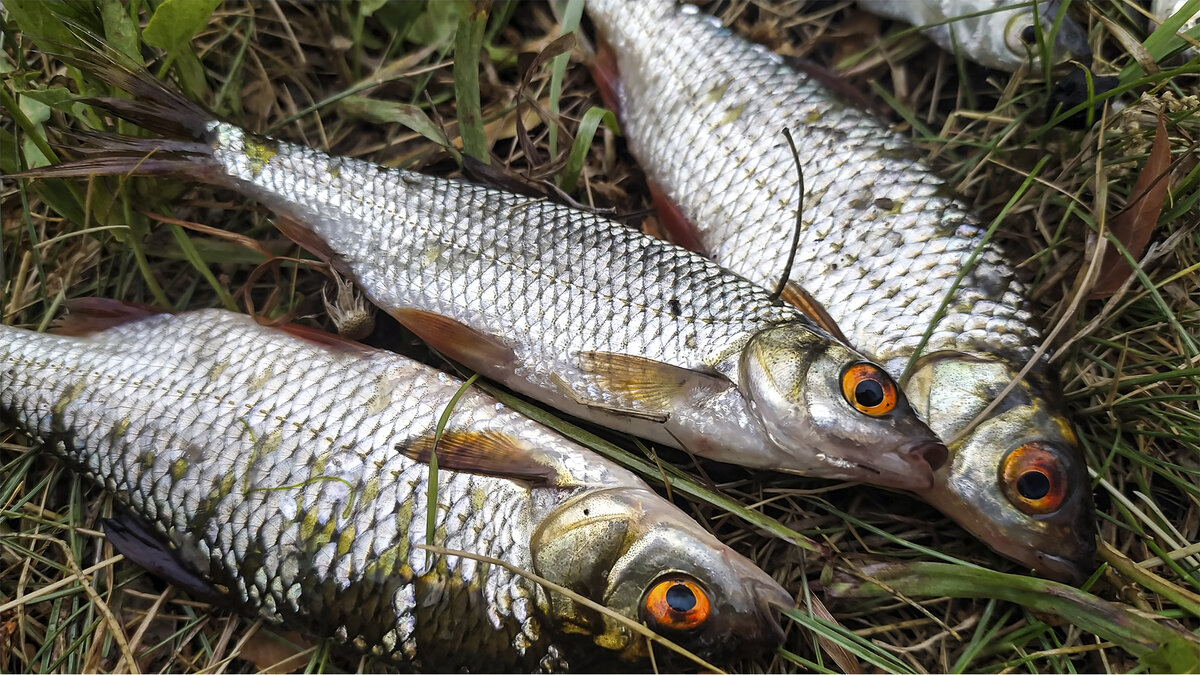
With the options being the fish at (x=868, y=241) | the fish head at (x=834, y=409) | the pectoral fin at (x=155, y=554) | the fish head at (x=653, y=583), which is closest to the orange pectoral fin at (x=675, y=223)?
the fish at (x=868, y=241)

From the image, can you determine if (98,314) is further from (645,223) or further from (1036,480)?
(1036,480)

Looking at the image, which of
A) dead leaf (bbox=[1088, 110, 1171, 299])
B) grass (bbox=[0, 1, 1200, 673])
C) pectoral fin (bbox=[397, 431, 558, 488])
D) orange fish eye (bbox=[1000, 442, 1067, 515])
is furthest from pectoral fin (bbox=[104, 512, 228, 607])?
dead leaf (bbox=[1088, 110, 1171, 299])

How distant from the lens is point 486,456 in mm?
1969

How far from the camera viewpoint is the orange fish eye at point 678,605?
1.78 m

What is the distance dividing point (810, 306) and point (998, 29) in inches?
52.0

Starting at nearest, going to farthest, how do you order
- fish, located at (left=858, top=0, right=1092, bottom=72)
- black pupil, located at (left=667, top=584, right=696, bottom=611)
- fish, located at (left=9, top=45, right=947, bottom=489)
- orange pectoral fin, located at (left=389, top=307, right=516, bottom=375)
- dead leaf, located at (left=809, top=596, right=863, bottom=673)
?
black pupil, located at (left=667, top=584, right=696, bottom=611) → fish, located at (left=9, top=45, right=947, bottom=489) → dead leaf, located at (left=809, top=596, right=863, bottom=673) → orange pectoral fin, located at (left=389, top=307, right=516, bottom=375) → fish, located at (left=858, top=0, right=1092, bottom=72)

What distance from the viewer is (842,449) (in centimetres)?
191

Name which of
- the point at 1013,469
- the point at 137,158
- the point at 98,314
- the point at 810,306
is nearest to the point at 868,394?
the point at 810,306

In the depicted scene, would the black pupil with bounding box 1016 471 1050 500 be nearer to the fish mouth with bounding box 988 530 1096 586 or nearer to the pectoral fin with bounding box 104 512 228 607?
the fish mouth with bounding box 988 530 1096 586

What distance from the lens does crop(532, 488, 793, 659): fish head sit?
1.80 metres

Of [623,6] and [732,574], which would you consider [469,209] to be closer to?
[623,6]

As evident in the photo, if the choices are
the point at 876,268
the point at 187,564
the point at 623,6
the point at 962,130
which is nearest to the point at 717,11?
the point at 623,6

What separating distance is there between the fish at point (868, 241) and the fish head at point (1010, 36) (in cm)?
58

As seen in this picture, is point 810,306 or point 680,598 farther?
point 810,306
